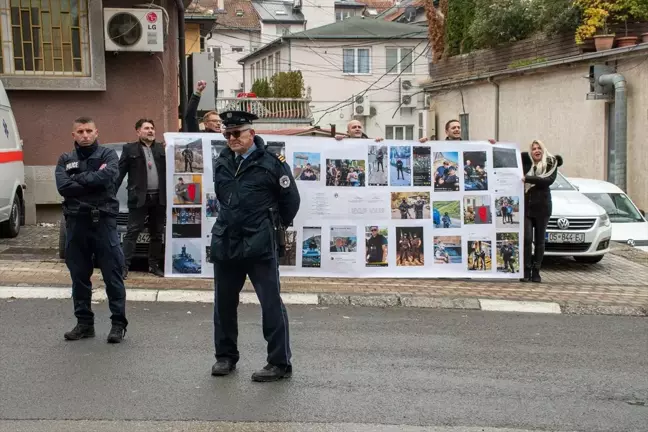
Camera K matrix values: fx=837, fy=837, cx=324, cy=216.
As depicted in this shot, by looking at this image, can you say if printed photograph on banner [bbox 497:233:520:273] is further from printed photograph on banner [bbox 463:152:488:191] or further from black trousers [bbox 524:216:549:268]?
printed photograph on banner [bbox 463:152:488:191]

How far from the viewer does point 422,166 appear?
10180 millimetres

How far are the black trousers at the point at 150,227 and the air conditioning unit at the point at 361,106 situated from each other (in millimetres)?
38014

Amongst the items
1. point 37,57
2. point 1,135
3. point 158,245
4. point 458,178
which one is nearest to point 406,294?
point 458,178

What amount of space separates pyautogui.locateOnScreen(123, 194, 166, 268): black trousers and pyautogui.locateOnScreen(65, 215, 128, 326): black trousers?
97.2 inches

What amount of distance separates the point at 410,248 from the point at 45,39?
8272 millimetres

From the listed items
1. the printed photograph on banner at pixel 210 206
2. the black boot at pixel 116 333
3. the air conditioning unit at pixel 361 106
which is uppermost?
the air conditioning unit at pixel 361 106

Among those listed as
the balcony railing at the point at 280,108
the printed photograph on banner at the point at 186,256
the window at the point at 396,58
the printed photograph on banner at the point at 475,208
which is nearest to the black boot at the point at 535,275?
the printed photograph on banner at the point at 475,208

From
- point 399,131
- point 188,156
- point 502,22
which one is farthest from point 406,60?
point 188,156

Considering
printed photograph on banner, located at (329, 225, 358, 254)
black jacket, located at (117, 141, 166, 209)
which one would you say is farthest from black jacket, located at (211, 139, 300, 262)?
printed photograph on banner, located at (329, 225, 358, 254)

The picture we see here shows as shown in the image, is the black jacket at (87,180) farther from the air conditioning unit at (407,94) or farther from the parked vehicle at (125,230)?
the air conditioning unit at (407,94)

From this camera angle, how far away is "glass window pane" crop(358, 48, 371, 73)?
49875 mm

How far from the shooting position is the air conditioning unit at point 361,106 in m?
47.4

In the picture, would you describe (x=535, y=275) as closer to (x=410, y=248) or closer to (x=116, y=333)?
(x=410, y=248)

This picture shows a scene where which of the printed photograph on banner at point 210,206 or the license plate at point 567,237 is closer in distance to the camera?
the printed photograph on banner at point 210,206
